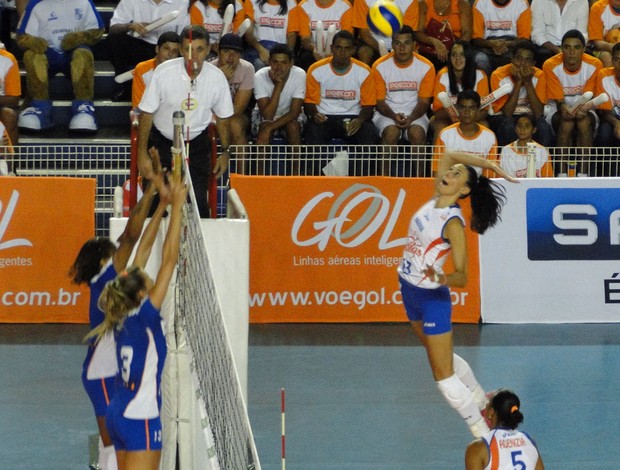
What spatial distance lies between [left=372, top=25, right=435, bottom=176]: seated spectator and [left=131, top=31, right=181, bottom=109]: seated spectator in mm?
2459

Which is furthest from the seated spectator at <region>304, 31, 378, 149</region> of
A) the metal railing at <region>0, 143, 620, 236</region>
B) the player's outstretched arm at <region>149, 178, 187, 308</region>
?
the player's outstretched arm at <region>149, 178, 187, 308</region>

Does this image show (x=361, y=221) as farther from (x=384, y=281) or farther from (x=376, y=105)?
(x=376, y=105)

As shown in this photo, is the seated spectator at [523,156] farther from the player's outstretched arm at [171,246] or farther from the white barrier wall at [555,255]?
the player's outstretched arm at [171,246]

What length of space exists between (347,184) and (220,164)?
318 centimetres

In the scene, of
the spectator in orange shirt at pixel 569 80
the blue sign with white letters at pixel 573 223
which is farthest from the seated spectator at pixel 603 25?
the blue sign with white letters at pixel 573 223

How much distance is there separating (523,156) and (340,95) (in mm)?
2410

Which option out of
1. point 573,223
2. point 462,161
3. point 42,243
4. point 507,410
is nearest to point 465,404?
point 507,410

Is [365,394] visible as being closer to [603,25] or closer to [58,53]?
[58,53]

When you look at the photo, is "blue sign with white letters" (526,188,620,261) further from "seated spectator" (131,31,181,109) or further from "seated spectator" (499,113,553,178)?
"seated spectator" (131,31,181,109)

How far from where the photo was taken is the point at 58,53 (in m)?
14.7

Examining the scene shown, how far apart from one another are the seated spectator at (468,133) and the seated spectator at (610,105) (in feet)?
5.43

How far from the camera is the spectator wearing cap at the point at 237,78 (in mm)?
13438

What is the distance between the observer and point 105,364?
752 cm

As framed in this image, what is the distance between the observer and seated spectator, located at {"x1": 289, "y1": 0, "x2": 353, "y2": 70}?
48.6 feet
